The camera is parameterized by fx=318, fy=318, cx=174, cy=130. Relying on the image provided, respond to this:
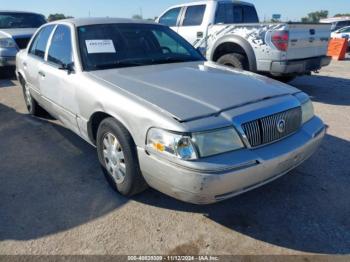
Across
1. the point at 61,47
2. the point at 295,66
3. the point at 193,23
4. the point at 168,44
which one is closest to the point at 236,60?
the point at 295,66

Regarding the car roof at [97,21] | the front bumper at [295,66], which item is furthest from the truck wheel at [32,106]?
the front bumper at [295,66]

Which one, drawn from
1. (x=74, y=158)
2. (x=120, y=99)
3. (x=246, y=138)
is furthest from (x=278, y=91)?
(x=74, y=158)

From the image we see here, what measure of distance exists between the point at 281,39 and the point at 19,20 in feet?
27.4

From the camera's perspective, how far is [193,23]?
7430mm

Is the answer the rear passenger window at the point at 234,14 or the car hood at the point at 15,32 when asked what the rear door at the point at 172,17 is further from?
the car hood at the point at 15,32

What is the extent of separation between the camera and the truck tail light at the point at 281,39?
5.77m

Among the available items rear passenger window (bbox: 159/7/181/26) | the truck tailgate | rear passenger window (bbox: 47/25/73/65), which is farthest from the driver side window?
rear passenger window (bbox: 159/7/181/26)

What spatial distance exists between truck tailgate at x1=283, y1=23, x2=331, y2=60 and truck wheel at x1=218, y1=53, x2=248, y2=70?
0.82 meters

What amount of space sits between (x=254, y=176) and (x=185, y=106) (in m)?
0.74

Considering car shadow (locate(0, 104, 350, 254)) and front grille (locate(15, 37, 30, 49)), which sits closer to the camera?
car shadow (locate(0, 104, 350, 254))

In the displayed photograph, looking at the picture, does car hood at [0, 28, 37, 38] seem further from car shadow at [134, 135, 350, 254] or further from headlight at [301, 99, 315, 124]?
headlight at [301, 99, 315, 124]

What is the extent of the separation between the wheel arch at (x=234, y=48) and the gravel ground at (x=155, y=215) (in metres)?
2.77

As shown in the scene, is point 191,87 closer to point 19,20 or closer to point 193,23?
point 193,23

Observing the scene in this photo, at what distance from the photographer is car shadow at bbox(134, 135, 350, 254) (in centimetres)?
249
